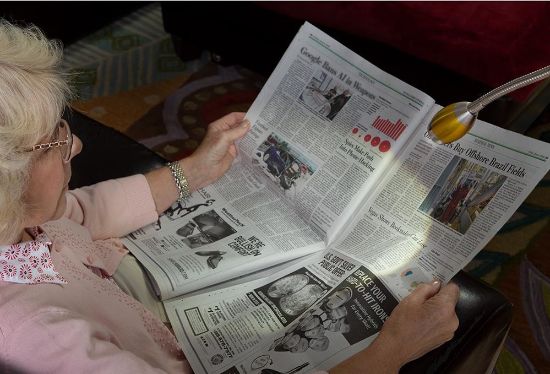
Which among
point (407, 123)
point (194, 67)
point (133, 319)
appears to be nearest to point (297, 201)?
point (407, 123)

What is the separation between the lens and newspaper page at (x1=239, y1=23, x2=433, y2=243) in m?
0.95

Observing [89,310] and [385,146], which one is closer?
[89,310]

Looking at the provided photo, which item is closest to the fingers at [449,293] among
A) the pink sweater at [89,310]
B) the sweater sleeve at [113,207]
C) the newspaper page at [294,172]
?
the newspaper page at [294,172]

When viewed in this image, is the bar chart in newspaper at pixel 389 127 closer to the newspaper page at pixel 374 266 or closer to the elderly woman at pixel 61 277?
the newspaper page at pixel 374 266

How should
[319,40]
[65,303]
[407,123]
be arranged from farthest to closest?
[319,40]
[407,123]
[65,303]

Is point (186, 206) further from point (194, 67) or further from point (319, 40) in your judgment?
point (194, 67)

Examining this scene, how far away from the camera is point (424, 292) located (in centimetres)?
84

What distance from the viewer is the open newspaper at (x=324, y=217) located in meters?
0.84

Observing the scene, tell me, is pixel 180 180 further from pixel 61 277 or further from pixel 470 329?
pixel 470 329

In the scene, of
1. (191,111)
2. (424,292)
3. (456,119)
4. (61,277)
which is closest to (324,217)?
(424,292)

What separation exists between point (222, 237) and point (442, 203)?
372mm

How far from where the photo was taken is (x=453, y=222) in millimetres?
871

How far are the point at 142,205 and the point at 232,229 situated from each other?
16 cm

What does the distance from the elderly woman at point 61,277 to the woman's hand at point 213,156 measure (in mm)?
155
